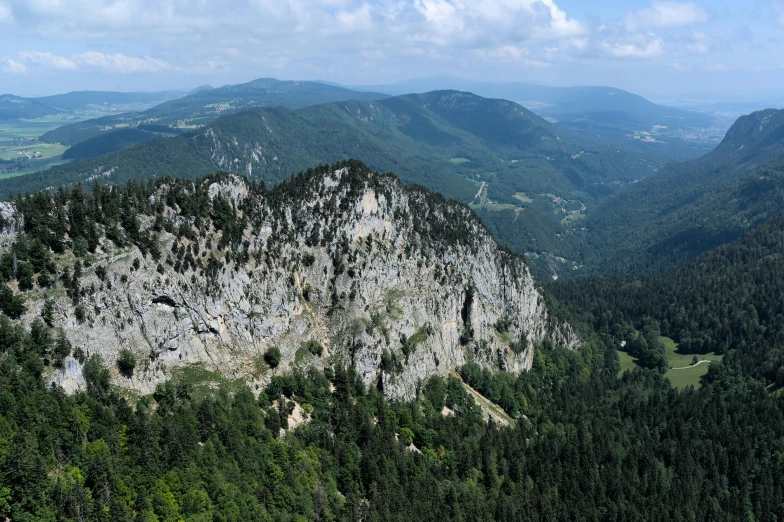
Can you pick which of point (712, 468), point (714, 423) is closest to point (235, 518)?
point (712, 468)

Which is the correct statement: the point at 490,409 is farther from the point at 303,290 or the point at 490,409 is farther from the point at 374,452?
the point at 303,290

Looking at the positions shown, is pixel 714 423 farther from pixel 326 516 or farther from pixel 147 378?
pixel 147 378

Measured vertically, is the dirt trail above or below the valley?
below

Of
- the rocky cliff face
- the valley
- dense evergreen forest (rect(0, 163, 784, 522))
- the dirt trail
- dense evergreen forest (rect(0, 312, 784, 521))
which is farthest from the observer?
the dirt trail

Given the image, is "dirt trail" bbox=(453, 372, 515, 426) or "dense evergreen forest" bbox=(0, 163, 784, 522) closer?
"dense evergreen forest" bbox=(0, 163, 784, 522)

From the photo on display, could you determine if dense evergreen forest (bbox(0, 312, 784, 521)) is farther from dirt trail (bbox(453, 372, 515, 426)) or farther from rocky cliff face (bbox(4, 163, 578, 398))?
rocky cliff face (bbox(4, 163, 578, 398))

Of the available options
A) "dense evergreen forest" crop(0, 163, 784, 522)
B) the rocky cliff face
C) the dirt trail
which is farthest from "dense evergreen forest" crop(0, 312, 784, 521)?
the rocky cliff face

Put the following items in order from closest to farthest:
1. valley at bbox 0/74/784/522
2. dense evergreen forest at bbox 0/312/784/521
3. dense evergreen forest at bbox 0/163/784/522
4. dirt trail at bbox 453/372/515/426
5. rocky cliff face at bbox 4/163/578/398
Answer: dense evergreen forest at bbox 0/312/784/521 → dense evergreen forest at bbox 0/163/784/522 → valley at bbox 0/74/784/522 → rocky cliff face at bbox 4/163/578/398 → dirt trail at bbox 453/372/515/426

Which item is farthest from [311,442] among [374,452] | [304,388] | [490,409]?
[490,409]

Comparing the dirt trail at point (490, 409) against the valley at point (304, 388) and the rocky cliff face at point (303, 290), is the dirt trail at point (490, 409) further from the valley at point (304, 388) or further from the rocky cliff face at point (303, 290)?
the rocky cliff face at point (303, 290)
